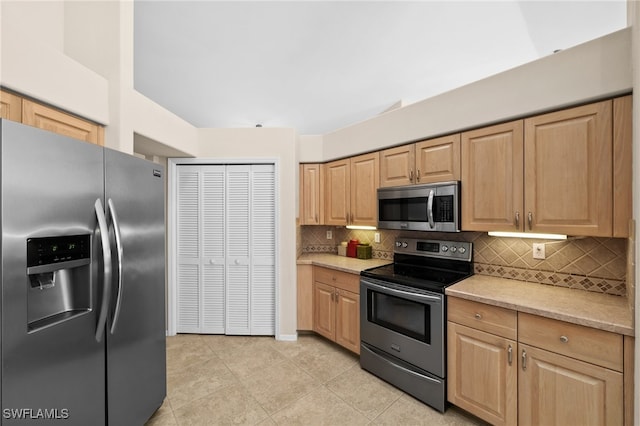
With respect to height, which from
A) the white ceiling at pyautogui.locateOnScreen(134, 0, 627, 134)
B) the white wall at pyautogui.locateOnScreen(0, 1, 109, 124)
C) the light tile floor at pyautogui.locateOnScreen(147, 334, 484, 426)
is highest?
the white ceiling at pyautogui.locateOnScreen(134, 0, 627, 134)

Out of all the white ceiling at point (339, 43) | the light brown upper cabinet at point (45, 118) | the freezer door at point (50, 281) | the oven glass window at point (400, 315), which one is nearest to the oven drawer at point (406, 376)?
the oven glass window at point (400, 315)

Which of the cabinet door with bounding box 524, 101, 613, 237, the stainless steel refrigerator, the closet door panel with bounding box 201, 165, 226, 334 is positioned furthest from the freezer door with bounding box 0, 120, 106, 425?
the cabinet door with bounding box 524, 101, 613, 237

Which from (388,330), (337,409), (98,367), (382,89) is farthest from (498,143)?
(98,367)

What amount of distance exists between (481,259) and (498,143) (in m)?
1.01

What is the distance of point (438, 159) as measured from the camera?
2260mm

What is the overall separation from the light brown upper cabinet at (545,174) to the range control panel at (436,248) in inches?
13.5

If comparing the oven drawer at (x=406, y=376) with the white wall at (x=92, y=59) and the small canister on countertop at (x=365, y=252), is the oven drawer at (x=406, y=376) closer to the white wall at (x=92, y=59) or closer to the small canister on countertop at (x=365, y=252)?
the small canister on countertop at (x=365, y=252)

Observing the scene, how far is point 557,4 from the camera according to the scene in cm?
199

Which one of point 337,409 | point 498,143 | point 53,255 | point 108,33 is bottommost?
point 337,409

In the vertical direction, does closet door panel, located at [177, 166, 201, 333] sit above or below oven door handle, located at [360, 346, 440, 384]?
above

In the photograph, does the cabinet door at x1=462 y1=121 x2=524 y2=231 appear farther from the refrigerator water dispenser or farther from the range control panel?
the refrigerator water dispenser

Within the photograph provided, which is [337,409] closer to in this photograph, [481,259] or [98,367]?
[98,367]

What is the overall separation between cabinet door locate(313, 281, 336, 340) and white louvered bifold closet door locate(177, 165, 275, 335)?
0.52 meters

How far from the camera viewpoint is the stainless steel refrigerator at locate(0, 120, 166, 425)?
96 cm
